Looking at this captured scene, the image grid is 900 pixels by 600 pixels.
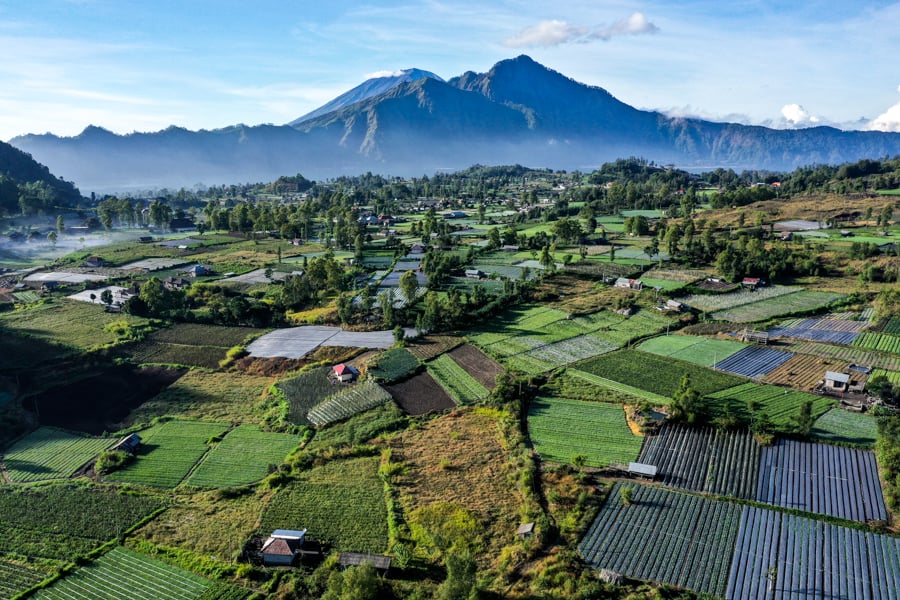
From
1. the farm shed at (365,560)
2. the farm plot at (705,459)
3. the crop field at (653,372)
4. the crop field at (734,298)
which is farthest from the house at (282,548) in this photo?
the crop field at (734,298)

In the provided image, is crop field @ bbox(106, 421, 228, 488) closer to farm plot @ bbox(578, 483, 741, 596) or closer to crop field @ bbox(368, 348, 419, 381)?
crop field @ bbox(368, 348, 419, 381)

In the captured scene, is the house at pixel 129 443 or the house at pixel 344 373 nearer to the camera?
the house at pixel 129 443

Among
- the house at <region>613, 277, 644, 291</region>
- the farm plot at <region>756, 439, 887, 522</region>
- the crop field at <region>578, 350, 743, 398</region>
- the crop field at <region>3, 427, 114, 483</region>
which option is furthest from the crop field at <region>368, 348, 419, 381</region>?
the house at <region>613, 277, 644, 291</region>

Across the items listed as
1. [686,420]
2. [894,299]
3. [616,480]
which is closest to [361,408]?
[616,480]

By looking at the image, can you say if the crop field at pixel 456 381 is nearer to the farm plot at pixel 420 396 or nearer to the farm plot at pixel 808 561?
the farm plot at pixel 420 396

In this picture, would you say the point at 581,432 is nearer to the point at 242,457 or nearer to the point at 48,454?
the point at 242,457

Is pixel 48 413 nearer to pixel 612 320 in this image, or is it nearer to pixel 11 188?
pixel 612 320
